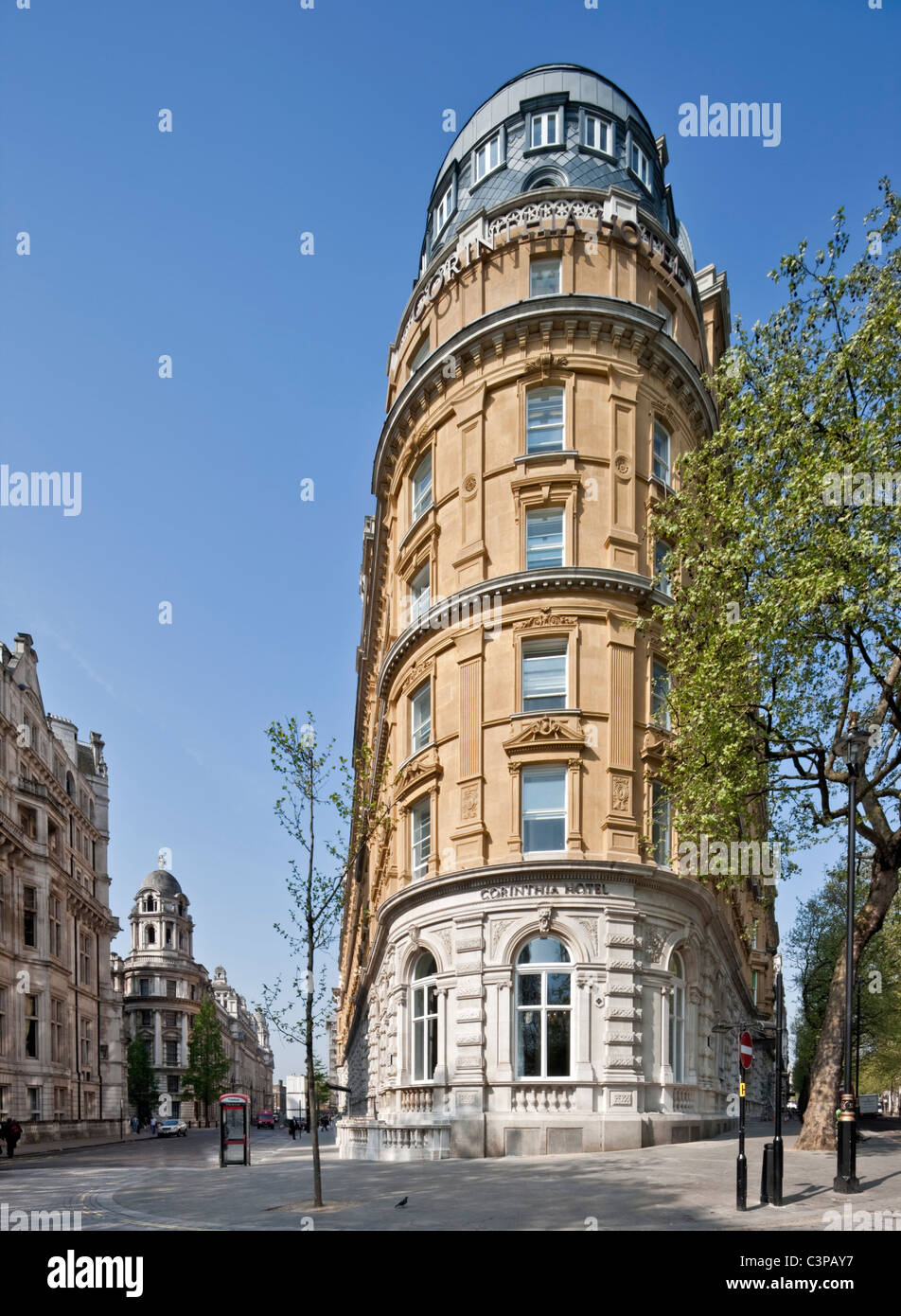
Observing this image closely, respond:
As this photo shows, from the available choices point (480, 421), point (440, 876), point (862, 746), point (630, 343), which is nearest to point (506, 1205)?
point (862, 746)

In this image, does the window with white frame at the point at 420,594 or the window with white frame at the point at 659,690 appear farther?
the window with white frame at the point at 420,594

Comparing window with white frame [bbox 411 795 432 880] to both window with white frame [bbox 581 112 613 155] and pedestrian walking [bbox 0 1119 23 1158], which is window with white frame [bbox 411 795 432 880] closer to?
pedestrian walking [bbox 0 1119 23 1158]

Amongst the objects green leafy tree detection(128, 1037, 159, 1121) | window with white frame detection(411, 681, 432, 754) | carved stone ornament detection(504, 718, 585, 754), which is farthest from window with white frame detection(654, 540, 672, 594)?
green leafy tree detection(128, 1037, 159, 1121)

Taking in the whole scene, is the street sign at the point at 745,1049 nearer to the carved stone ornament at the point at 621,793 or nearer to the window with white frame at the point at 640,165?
the carved stone ornament at the point at 621,793

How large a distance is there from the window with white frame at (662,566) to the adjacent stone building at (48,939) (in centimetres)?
4066

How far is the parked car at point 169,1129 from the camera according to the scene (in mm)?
74562

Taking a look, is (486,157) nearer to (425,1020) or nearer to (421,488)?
(421,488)

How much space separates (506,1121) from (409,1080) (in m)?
4.60

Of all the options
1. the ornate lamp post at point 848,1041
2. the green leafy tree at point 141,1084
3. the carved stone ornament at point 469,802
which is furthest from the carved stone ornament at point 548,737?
the green leafy tree at point 141,1084

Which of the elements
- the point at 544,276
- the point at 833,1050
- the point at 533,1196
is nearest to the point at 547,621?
the point at 544,276

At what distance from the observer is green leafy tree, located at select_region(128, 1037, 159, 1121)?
4483 inches

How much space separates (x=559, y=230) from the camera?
92.3 ft

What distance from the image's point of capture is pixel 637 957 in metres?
23.7

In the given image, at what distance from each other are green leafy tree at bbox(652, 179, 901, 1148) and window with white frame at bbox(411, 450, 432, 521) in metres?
9.01
